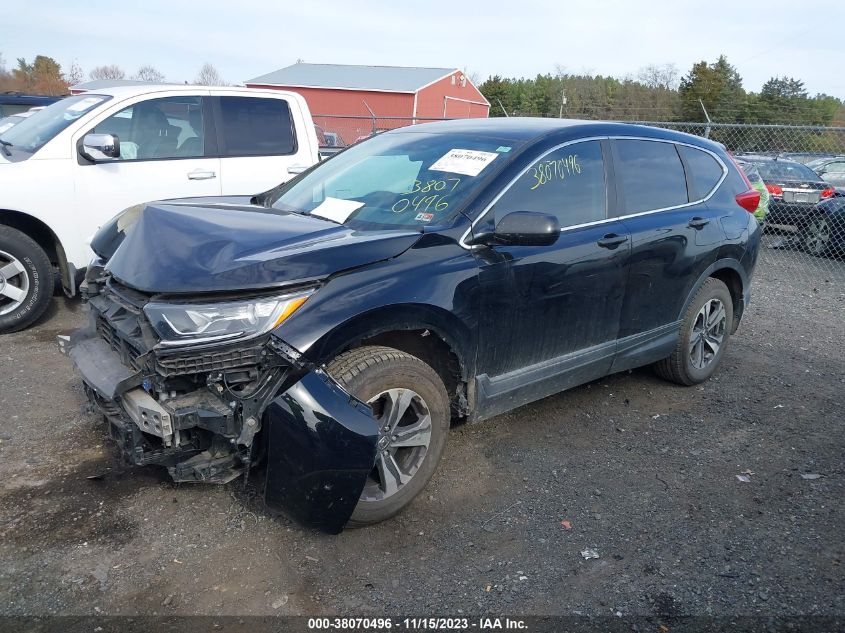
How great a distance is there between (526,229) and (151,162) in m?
4.08

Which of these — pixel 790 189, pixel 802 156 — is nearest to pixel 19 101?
pixel 790 189

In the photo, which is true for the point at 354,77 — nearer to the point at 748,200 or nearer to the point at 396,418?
the point at 748,200

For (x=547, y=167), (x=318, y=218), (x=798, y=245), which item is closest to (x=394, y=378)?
(x=318, y=218)

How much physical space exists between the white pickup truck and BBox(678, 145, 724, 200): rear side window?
3747 millimetres

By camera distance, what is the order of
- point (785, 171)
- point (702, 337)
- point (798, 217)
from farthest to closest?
point (785, 171) < point (798, 217) < point (702, 337)

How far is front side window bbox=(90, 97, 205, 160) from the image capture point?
590cm

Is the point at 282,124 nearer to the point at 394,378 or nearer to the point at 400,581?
the point at 394,378

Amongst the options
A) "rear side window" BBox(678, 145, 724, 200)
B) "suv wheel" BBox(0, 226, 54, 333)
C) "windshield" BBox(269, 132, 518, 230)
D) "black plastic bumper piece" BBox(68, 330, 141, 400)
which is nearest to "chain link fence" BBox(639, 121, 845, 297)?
"rear side window" BBox(678, 145, 724, 200)

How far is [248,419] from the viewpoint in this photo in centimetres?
269

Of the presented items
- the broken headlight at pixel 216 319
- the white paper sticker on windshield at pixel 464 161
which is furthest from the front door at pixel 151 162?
the broken headlight at pixel 216 319

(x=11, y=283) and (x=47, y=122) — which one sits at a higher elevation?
(x=47, y=122)

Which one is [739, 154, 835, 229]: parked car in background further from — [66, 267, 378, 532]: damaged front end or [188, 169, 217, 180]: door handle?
[66, 267, 378, 532]: damaged front end

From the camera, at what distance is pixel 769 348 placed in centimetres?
612

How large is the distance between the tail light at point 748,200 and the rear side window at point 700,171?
0.24m
